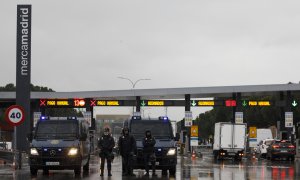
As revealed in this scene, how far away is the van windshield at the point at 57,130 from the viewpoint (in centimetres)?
2469

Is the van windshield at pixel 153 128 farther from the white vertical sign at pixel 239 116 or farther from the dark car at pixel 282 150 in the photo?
the white vertical sign at pixel 239 116

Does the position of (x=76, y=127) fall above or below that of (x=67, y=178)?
above

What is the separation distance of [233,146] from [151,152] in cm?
2318

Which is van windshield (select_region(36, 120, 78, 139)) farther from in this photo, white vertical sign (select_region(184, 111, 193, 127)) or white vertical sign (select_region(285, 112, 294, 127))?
white vertical sign (select_region(285, 112, 294, 127))

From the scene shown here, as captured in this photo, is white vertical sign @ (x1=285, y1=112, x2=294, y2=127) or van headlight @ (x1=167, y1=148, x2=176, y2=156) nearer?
van headlight @ (x1=167, y1=148, x2=176, y2=156)

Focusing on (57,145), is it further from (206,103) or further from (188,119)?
(206,103)

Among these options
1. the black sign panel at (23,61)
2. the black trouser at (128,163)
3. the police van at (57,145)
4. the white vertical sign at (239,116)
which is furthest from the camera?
the white vertical sign at (239,116)

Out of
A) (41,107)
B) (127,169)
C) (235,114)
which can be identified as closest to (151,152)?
(127,169)

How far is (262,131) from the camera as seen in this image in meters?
65.6

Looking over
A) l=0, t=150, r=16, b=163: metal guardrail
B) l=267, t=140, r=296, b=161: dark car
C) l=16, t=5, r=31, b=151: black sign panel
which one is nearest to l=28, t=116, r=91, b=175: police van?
l=0, t=150, r=16, b=163: metal guardrail

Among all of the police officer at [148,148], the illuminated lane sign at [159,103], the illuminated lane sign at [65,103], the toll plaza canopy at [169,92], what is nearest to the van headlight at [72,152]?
the police officer at [148,148]

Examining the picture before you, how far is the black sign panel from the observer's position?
38.8 metres

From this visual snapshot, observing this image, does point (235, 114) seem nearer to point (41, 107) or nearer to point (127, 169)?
point (41, 107)

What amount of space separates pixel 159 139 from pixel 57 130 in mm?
3754
